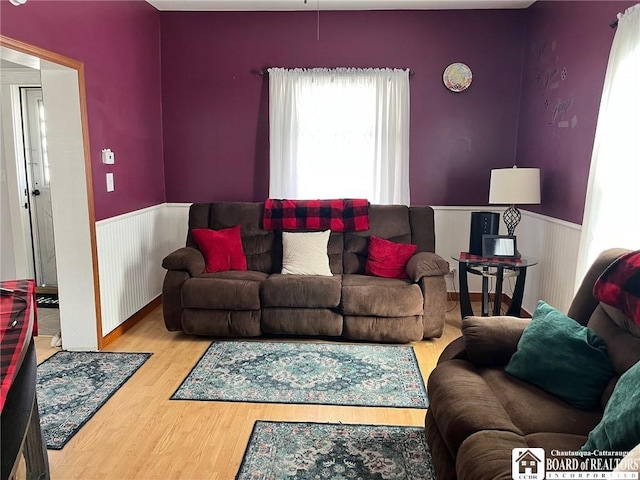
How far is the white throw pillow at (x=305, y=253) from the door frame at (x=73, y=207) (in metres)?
1.36

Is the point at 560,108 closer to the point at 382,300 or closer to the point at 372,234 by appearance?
the point at 372,234

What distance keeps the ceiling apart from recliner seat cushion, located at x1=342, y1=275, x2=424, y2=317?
239 centimetres

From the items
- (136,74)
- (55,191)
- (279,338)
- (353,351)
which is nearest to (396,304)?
(353,351)

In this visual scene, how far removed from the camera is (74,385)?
3000 millimetres

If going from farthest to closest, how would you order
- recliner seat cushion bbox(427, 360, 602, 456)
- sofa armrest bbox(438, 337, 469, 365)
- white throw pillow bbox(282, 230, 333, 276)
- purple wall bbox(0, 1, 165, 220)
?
white throw pillow bbox(282, 230, 333, 276)
purple wall bbox(0, 1, 165, 220)
sofa armrest bbox(438, 337, 469, 365)
recliner seat cushion bbox(427, 360, 602, 456)

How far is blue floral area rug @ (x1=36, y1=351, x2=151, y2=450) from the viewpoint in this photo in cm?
255

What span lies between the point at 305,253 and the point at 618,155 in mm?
2164

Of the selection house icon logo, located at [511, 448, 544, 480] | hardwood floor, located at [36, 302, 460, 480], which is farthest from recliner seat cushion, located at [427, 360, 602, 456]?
hardwood floor, located at [36, 302, 460, 480]

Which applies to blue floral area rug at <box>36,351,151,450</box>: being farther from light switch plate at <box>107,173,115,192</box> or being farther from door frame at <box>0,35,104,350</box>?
light switch plate at <box>107,173,115,192</box>

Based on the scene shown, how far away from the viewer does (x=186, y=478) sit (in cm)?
215

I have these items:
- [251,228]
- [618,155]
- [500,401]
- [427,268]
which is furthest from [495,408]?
[251,228]

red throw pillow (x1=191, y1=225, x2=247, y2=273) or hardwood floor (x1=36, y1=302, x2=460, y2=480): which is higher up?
red throw pillow (x1=191, y1=225, x2=247, y2=273)

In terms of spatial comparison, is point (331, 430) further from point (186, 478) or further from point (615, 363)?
point (615, 363)
